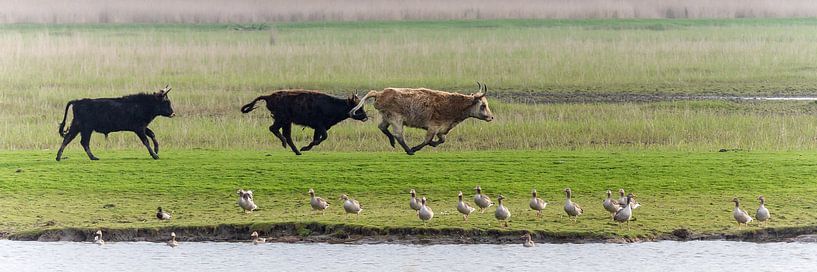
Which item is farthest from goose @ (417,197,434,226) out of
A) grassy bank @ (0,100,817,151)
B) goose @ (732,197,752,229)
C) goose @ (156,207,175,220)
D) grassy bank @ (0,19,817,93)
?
grassy bank @ (0,19,817,93)

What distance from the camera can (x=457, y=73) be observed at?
110 feet

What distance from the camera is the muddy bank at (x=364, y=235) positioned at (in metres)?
14.0

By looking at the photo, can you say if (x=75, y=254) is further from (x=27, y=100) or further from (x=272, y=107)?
(x=27, y=100)

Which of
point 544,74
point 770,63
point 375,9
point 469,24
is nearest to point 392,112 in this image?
point 544,74

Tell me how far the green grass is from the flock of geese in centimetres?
11

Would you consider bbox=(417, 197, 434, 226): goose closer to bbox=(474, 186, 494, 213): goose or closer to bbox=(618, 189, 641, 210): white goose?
bbox=(474, 186, 494, 213): goose

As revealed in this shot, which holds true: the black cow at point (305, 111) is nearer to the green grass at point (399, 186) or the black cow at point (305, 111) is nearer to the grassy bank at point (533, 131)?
the green grass at point (399, 186)

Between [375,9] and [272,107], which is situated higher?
[375,9]

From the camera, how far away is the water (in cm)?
1321

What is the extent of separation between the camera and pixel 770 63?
34.1 metres

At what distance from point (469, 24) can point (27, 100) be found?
21.7 m

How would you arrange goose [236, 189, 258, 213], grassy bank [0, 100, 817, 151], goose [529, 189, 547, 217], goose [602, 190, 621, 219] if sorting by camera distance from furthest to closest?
grassy bank [0, 100, 817, 151] < goose [236, 189, 258, 213] < goose [529, 189, 547, 217] < goose [602, 190, 621, 219]

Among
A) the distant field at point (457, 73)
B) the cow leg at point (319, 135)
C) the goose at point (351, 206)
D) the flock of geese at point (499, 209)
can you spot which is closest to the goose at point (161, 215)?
the flock of geese at point (499, 209)

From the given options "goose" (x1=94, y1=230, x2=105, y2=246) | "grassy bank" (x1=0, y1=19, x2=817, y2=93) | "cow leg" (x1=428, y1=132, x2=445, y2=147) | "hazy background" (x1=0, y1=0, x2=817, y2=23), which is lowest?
"goose" (x1=94, y1=230, x2=105, y2=246)
